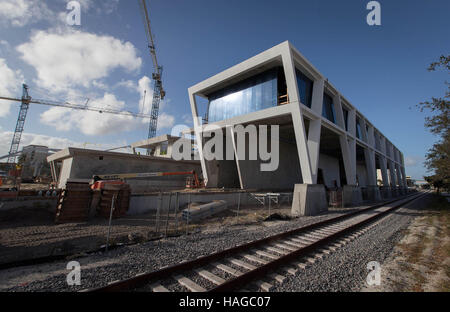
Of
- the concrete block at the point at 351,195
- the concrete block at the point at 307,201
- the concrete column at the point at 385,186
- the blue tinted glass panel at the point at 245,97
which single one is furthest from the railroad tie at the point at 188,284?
the concrete column at the point at 385,186

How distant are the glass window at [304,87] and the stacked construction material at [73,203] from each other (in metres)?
21.2

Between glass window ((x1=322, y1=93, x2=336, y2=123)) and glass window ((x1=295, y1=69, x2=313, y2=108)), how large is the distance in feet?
12.4

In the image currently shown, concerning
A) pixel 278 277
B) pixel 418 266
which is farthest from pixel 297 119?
pixel 278 277

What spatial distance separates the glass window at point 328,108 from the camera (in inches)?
978

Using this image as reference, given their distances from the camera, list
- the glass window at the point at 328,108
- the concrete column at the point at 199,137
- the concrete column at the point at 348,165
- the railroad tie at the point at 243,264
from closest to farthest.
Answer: the railroad tie at the point at 243,264, the concrete column at the point at 348,165, the concrete column at the point at 199,137, the glass window at the point at 328,108

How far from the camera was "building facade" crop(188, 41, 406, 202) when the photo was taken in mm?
16781

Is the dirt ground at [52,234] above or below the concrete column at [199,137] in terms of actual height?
below

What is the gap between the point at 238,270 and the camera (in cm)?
471

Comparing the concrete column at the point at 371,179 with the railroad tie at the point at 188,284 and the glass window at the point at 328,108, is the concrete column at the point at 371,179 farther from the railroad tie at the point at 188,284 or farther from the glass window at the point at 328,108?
the railroad tie at the point at 188,284

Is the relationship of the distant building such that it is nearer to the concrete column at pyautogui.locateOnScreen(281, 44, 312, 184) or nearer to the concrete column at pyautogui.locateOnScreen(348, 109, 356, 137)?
the concrete column at pyautogui.locateOnScreen(281, 44, 312, 184)

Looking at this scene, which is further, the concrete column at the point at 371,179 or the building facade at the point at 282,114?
the concrete column at the point at 371,179
